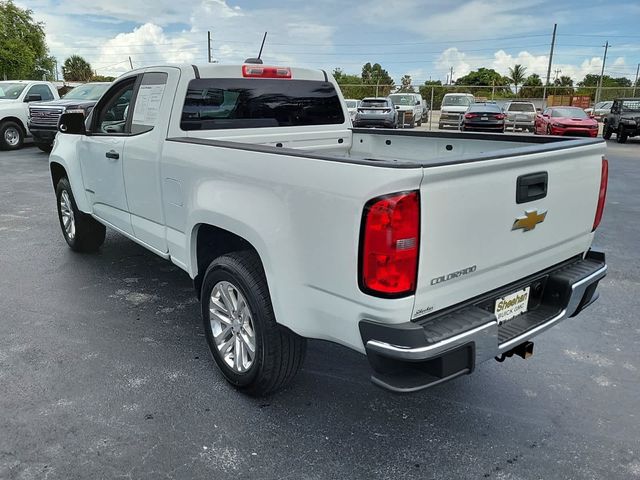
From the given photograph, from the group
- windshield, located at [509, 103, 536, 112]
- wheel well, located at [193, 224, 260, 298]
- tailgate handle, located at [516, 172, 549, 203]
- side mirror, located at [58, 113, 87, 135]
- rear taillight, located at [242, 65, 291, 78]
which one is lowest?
windshield, located at [509, 103, 536, 112]

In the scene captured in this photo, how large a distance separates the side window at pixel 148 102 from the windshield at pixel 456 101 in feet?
80.8

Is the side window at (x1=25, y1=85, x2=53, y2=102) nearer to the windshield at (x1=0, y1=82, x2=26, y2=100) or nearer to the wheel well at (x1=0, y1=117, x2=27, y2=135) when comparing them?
the windshield at (x1=0, y1=82, x2=26, y2=100)

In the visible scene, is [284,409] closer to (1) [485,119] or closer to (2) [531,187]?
(2) [531,187]

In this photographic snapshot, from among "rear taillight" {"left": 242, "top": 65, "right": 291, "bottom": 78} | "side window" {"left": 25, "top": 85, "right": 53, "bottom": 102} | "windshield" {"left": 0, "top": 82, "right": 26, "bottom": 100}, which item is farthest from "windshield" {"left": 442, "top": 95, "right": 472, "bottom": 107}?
"rear taillight" {"left": 242, "top": 65, "right": 291, "bottom": 78}

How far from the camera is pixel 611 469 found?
2525 mm

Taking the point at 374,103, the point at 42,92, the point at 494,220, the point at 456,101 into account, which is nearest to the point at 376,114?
the point at 374,103

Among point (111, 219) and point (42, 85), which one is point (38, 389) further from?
point (42, 85)

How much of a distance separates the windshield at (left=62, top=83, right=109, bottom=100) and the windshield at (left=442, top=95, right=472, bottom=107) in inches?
685

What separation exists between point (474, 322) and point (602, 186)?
4.72ft

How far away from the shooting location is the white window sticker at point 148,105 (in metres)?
3.79

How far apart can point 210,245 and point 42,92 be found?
49.5 feet

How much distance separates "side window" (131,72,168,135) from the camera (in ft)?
12.5

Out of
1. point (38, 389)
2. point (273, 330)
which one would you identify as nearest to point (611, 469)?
point (273, 330)

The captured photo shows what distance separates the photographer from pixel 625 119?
19.5 meters
